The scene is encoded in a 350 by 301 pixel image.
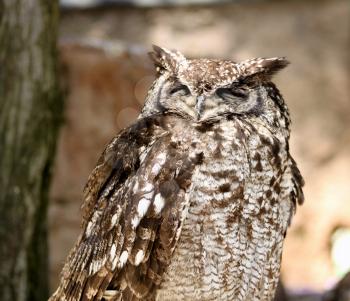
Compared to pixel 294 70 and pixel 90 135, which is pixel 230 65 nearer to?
pixel 90 135

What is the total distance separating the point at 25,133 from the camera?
16.1 ft

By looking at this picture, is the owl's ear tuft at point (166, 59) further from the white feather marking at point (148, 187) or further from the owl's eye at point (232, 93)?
the white feather marking at point (148, 187)

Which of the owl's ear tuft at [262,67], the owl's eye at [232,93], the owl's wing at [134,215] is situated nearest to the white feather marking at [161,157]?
the owl's wing at [134,215]

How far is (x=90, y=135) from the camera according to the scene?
23.3ft

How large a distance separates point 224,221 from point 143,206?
1.05 ft

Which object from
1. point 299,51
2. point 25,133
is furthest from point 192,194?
point 299,51

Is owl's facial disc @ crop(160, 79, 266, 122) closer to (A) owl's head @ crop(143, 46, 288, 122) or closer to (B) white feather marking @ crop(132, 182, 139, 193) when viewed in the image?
(A) owl's head @ crop(143, 46, 288, 122)

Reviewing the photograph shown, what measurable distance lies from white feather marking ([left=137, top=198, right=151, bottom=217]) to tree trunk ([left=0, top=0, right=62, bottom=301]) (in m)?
1.34

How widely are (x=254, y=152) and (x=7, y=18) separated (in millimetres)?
1663

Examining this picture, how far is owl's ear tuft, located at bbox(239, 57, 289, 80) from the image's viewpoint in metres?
3.89

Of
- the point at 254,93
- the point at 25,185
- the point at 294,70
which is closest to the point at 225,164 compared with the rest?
the point at 254,93

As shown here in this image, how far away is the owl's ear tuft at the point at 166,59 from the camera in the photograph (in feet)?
12.9

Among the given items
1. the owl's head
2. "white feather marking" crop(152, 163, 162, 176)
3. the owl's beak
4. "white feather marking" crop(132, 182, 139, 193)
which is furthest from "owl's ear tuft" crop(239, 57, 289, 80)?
"white feather marking" crop(132, 182, 139, 193)

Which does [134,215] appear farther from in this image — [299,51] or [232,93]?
[299,51]
